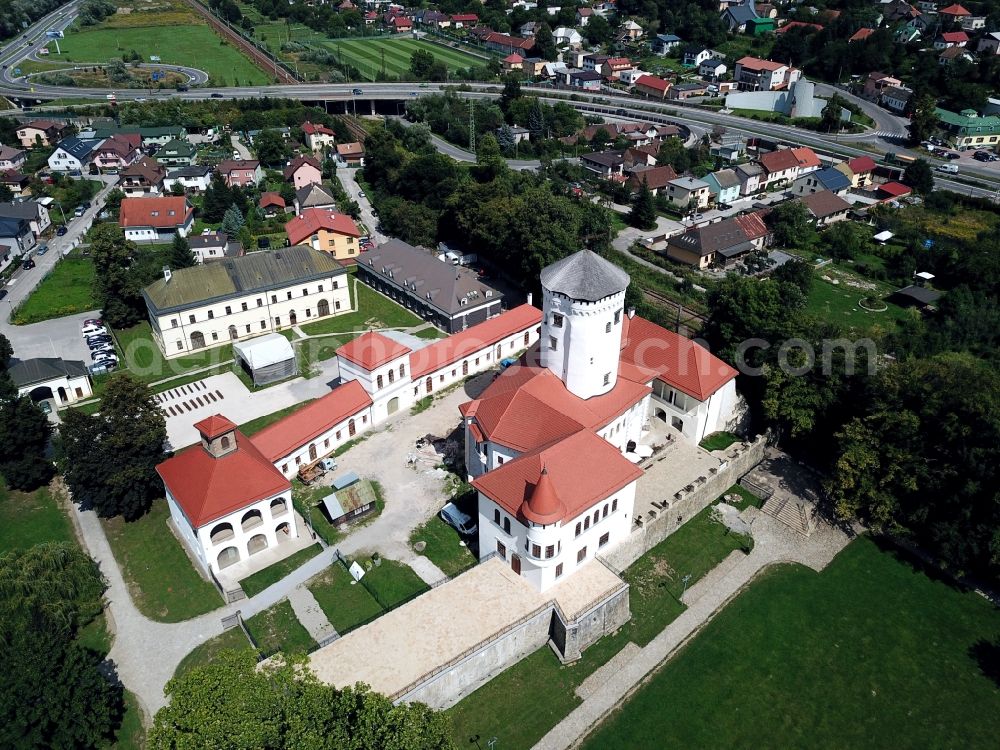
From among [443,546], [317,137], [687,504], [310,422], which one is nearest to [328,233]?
[310,422]

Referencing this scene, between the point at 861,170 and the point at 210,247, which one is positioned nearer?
the point at 210,247

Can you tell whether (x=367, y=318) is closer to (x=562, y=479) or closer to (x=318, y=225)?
(x=318, y=225)

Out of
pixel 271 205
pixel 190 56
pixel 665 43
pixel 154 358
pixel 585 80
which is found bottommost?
pixel 154 358

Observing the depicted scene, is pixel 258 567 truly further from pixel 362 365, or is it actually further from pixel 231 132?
pixel 231 132

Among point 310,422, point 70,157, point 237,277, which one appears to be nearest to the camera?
point 310,422

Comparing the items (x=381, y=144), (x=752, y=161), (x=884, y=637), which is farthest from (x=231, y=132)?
(x=884, y=637)

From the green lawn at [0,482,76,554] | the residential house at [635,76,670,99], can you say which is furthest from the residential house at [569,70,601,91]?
the green lawn at [0,482,76,554]

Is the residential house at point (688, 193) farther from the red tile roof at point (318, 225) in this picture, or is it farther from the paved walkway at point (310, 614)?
the paved walkway at point (310, 614)

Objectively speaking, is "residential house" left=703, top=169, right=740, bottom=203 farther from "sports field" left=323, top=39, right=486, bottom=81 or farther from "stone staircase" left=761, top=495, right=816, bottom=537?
"sports field" left=323, top=39, right=486, bottom=81
